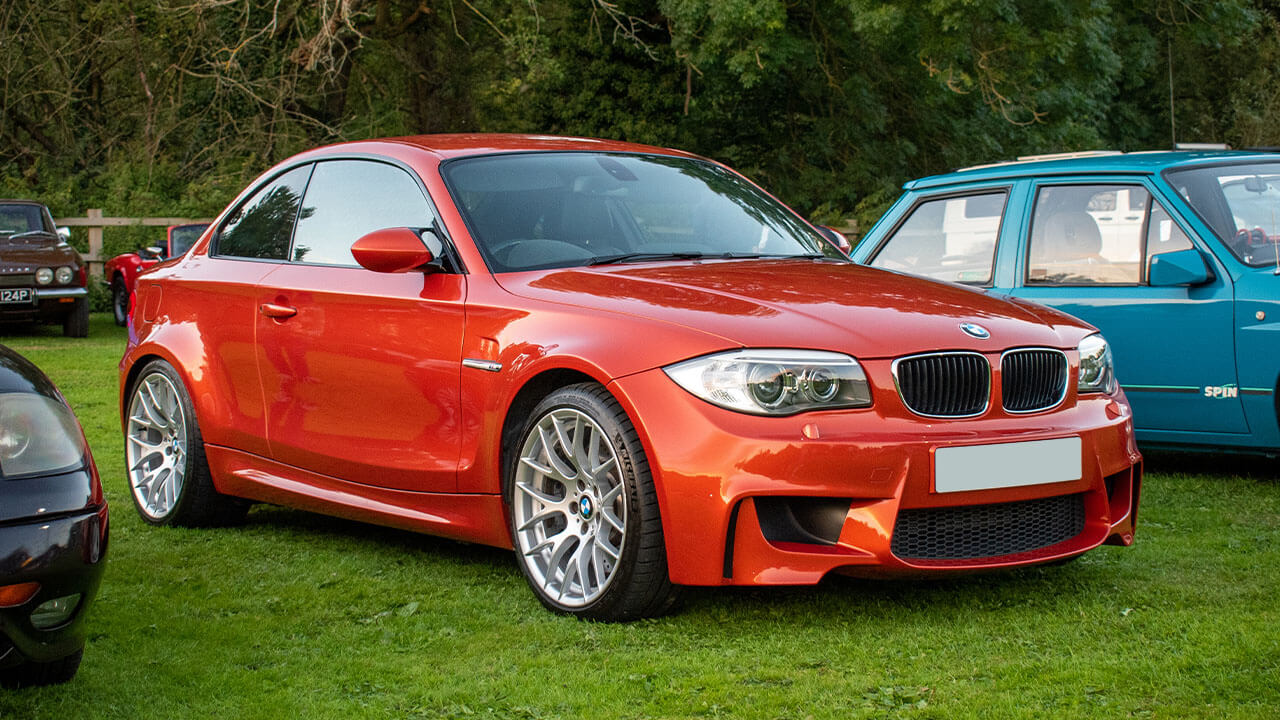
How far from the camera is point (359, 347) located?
5.28 m

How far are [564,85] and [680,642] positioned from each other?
81.5 feet

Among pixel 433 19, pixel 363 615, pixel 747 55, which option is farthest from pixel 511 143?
pixel 433 19

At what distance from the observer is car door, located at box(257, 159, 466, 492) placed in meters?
5.02

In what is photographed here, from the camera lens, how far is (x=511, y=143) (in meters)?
5.76

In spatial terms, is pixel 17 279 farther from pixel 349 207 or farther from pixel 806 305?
pixel 806 305

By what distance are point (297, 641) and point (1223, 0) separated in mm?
26679

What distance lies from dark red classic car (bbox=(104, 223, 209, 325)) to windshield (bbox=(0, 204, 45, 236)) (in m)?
2.20

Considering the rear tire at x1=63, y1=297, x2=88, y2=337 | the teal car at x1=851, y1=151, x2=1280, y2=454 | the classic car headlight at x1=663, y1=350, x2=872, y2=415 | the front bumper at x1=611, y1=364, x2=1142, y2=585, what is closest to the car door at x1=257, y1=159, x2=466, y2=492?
the front bumper at x1=611, y1=364, x2=1142, y2=585

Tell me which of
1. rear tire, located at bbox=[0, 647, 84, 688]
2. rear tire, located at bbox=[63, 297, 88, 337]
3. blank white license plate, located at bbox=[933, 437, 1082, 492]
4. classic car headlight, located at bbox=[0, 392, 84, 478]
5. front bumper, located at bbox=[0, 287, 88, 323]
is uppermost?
classic car headlight, located at bbox=[0, 392, 84, 478]

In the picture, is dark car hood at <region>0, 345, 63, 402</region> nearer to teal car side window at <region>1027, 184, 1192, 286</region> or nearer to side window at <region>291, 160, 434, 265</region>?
side window at <region>291, 160, 434, 265</region>

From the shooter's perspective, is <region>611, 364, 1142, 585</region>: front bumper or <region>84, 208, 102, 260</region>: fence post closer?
<region>611, 364, 1142, 585</region>: front bumper

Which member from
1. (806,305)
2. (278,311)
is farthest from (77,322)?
(806,305)

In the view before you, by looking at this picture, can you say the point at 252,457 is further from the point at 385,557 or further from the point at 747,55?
the point at 747,55

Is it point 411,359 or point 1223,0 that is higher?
point 1223,0
